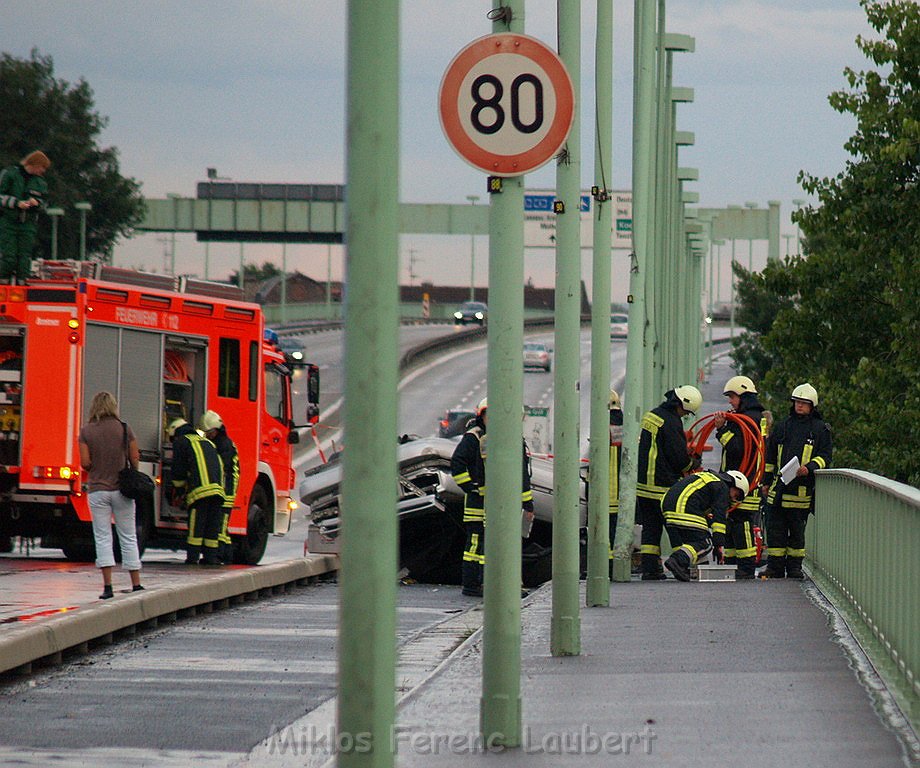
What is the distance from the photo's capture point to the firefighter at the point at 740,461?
56.9 ft

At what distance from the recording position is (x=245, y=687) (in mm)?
11117

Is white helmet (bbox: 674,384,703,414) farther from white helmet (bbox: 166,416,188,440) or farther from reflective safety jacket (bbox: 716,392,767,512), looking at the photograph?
white helmet (bbox: 166,416,188,440)

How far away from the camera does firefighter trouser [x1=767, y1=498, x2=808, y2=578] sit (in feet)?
56.2

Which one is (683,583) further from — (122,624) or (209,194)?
(209,194)

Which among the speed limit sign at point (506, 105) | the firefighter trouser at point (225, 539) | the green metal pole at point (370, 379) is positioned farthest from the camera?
the firefighter trouser at point (225, 539)

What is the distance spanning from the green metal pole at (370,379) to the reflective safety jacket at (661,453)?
504 inches

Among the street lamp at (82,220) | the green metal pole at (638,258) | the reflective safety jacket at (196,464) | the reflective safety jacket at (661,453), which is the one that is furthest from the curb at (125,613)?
the street lamp at (82,220)

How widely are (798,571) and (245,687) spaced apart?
7783 millimetres

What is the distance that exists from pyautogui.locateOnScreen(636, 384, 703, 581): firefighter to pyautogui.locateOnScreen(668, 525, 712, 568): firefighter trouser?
72cm

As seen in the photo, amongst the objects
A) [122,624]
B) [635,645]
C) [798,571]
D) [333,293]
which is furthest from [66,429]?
[333,293]

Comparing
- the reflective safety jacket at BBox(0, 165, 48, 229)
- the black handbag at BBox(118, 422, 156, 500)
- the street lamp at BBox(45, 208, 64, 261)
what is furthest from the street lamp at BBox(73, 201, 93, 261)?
the black handbag at BBox(118, 422, 156, 500)

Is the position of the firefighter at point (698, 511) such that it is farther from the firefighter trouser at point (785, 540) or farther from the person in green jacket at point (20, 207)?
the person in green jacket at point (20, 207)

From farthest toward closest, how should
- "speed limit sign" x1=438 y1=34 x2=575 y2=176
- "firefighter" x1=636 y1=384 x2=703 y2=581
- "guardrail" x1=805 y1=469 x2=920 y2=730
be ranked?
1. "firefighter" x1=636 y1=384 x2=703 y2=581
2. "guardrail" x1=805 y1=469 x2=920 y2=730
3. "speed limit sign" x1=438 y1=34 x2=575 y2=176

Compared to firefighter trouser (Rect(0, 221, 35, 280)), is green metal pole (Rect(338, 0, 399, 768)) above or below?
below
